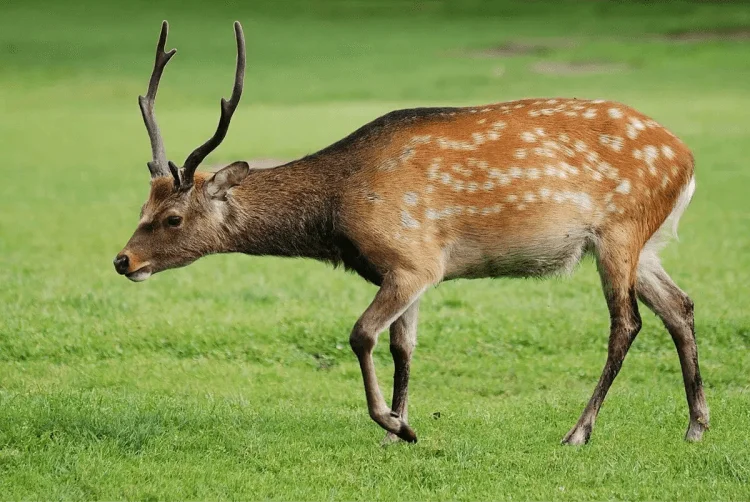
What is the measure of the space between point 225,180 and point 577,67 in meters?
29.1

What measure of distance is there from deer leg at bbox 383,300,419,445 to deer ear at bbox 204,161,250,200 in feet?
4.15

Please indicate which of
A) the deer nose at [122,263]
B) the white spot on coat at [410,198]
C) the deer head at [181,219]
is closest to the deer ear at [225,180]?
the deer head at [181,219]

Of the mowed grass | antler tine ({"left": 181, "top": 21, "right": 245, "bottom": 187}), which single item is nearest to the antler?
antler tine ({"left": 181, "top": 21, "right": 245, "bottom": 187})

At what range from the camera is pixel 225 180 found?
7078mm

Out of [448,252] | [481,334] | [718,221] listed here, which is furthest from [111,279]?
[718,221]

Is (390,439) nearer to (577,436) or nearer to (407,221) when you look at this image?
(577,436)

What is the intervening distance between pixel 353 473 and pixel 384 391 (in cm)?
232

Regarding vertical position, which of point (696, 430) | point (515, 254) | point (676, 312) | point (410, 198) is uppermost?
point (410, 198)

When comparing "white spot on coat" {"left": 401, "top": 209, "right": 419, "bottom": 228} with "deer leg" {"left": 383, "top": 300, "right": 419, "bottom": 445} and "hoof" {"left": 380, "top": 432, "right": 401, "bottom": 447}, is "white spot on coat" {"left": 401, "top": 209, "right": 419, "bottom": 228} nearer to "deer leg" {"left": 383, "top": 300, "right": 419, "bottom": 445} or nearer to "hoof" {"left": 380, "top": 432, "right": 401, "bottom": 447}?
"deer leg" {"left": 383, "top": 300, "right": 419, "bottom": 445}

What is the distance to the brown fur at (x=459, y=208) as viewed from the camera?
6.86 m

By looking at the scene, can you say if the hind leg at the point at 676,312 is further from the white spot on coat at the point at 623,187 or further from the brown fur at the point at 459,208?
the white spot on coat at the point at 623,187

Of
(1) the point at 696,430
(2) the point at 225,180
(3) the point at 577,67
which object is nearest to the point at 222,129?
(2) the point at 225,180

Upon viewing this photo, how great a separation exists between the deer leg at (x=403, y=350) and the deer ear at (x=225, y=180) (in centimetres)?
126

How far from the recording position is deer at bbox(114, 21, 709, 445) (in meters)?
6.86
